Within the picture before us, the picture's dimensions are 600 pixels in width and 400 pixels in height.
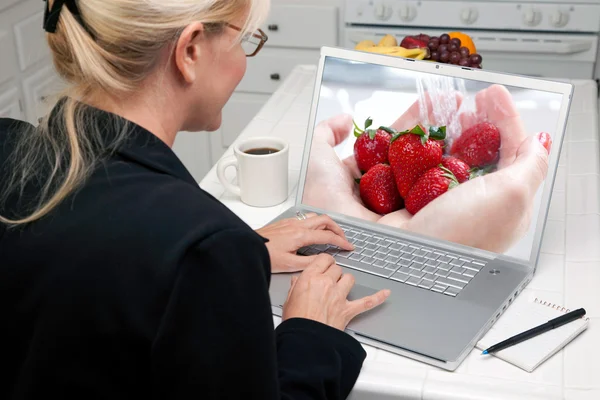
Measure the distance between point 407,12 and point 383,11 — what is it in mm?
83

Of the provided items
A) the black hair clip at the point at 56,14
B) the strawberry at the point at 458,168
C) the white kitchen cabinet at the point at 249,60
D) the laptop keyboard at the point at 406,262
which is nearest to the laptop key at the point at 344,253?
the laptop keyboard at the point at 406,262

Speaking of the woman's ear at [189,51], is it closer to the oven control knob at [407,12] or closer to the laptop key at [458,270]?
the laptop key at [458,270]

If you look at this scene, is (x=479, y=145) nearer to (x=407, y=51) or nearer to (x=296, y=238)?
(x=296, y=238)

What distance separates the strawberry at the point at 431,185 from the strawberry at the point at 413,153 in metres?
0.01

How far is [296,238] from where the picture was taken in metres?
1.26

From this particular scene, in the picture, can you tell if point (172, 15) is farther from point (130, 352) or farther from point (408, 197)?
point (408, 197)

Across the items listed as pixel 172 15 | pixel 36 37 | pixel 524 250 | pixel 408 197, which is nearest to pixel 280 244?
pixel 408 197

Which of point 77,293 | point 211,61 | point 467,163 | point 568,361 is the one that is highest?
point 211,61

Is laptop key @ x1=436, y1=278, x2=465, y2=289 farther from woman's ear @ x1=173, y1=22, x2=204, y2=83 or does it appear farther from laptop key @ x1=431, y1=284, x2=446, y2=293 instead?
woman's ear @ x1=173, y1=22, x2=204, y2=83

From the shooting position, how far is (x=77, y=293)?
0.75 meters

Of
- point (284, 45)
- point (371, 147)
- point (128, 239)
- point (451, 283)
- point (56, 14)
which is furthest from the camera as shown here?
point (284, 45)

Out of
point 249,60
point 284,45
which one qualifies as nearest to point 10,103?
point 249,60

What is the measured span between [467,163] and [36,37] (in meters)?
1.74

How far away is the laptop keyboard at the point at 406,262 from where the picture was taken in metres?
1.19
